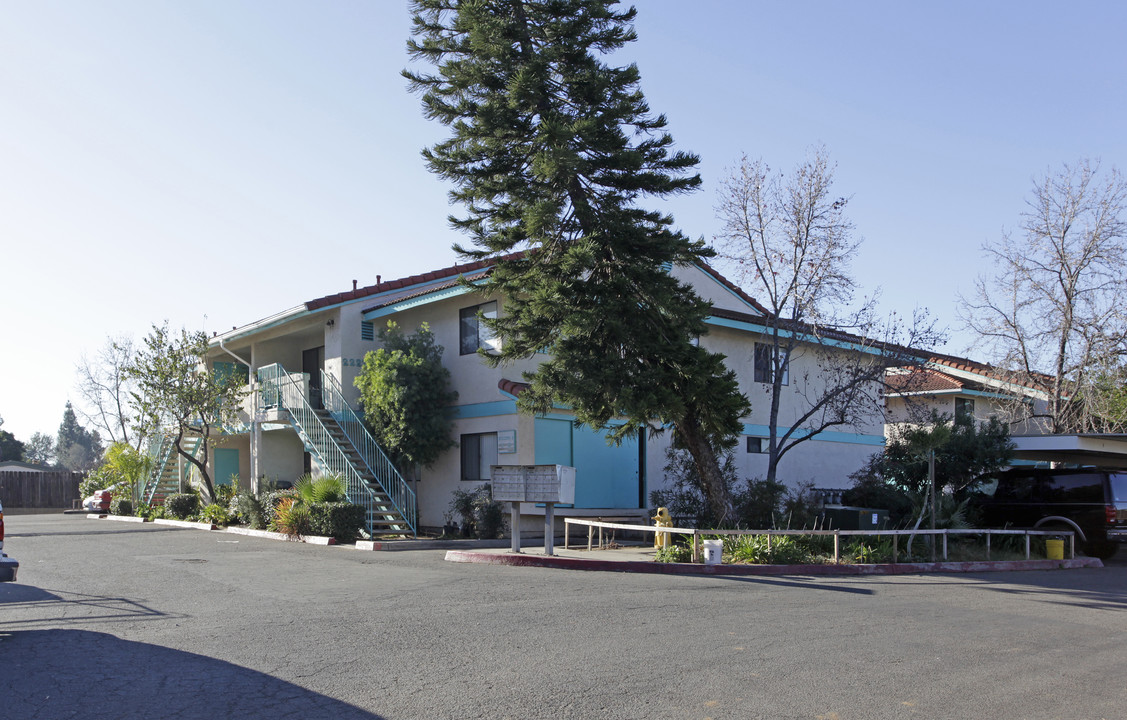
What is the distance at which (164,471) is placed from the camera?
2908cm

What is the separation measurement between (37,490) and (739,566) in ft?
135

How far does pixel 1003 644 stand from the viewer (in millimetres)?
8312

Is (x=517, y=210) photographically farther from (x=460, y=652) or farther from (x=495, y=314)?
(x=460, y=652)

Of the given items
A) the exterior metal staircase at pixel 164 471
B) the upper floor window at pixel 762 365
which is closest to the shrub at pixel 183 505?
the exterior metal staircase at pixel 164 471

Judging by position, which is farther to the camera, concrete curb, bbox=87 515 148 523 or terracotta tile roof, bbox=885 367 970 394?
concrete curb, bbox=87 515 148 523

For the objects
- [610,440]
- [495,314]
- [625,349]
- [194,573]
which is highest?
[495,314]

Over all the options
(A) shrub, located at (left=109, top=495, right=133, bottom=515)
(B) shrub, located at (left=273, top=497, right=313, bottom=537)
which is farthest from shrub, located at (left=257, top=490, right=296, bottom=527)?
(A) shrub, located at (left=109, top=495, right=133, bottom=515)

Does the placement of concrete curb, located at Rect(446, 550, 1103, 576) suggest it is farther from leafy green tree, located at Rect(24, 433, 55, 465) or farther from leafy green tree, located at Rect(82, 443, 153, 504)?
leafy green tree, located at Rect(24, 433, 55, 465)

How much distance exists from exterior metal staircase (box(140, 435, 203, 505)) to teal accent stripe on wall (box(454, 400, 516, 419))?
34.8 ft

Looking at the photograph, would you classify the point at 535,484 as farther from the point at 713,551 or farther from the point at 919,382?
the point at 919,382

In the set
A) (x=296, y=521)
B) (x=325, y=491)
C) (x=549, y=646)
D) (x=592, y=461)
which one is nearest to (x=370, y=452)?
(x=325, y=491)

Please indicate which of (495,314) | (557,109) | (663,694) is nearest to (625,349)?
(557,109)

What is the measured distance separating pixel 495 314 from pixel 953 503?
10.6m

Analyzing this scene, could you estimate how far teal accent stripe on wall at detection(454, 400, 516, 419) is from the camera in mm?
20828
